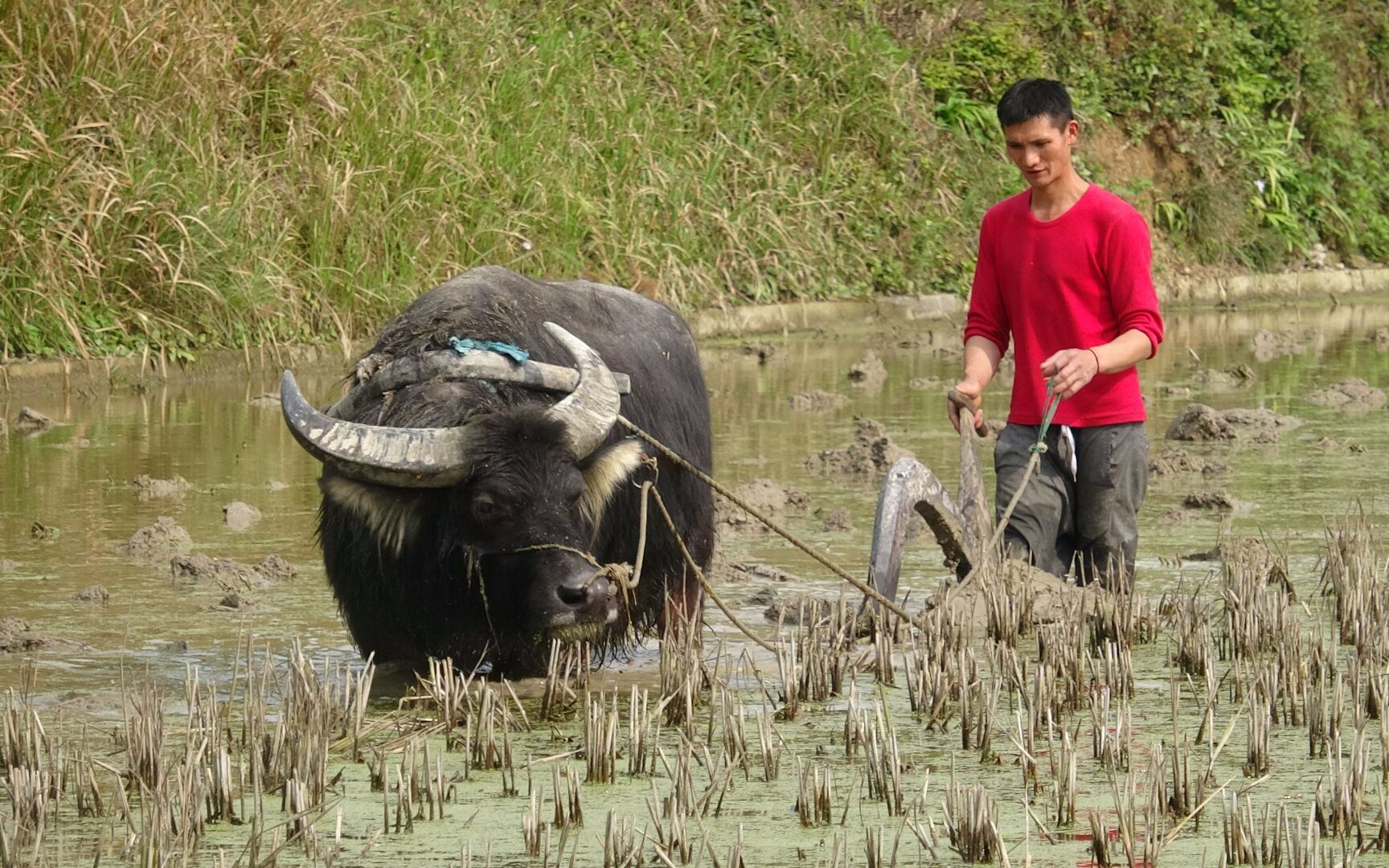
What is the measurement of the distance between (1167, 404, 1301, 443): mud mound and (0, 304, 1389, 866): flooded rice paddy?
49.2 inches

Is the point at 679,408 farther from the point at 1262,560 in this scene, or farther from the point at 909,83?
the point at 909,83

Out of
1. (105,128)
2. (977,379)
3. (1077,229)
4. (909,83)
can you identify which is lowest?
(977,379)

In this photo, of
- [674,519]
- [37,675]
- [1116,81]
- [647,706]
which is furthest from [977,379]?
[1116,81]

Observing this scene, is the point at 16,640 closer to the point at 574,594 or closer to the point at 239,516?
the point at 574,594

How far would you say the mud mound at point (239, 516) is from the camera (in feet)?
23.9

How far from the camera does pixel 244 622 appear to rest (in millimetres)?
5750

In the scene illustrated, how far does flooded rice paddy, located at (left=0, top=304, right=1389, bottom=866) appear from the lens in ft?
11.7

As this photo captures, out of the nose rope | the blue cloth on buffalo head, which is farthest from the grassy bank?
the nose rope

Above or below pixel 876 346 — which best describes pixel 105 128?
above

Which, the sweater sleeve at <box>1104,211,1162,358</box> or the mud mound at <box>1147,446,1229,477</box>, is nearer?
the sweater sleeve at <box>1104,211,1162,358</box>

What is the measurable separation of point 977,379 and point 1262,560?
49.8 inches

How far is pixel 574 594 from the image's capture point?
181 inches

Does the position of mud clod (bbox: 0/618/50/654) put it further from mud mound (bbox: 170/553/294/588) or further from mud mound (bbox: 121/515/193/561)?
mud mound (bbox: 121/515/193/561)

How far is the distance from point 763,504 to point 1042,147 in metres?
2.57
